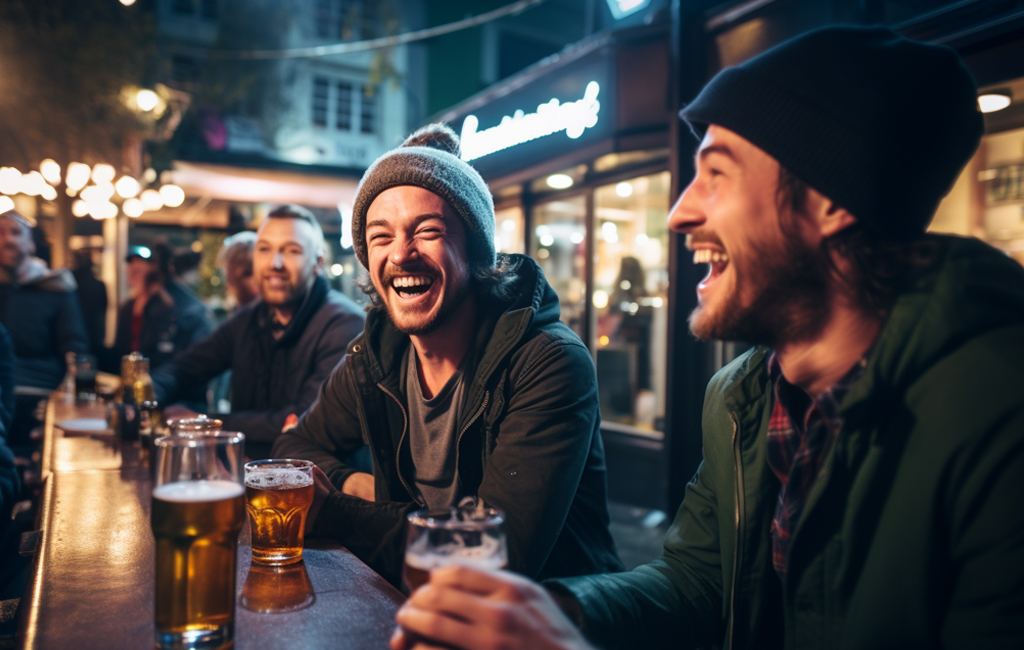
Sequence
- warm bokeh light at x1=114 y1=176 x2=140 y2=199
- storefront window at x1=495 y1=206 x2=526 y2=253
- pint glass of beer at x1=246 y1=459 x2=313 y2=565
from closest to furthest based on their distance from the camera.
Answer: pint glass of beer at x1=246 y1=459 x2=313 y2=565 → storefront window at x1=495 y1=206 x2=526 y2=253 → warm bokeh light at x1=114 y1=176 x2=140 y2=199

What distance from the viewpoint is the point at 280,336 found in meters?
3.57

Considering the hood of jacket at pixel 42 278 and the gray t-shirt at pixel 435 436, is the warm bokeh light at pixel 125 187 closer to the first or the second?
the hood of jacket at pixel 42 278

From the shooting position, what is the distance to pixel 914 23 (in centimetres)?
353

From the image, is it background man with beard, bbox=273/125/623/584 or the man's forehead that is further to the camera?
the man's forehead

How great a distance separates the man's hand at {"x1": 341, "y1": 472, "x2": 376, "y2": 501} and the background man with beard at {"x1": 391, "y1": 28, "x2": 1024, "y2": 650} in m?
0.90

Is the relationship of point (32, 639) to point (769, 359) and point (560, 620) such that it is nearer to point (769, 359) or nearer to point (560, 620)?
point (560, 620)

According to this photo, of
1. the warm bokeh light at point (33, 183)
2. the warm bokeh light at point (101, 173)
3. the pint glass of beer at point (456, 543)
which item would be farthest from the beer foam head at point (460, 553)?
the warm bokeh light at point (33, 183)

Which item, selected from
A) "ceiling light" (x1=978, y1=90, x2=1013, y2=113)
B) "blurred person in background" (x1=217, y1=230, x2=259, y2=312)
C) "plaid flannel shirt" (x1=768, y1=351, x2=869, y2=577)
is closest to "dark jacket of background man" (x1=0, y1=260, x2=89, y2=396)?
"blurred person in background" (x1=217, y1=230, x2=259, y2=312)

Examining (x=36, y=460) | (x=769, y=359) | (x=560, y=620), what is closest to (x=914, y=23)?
(x=769, y=359)

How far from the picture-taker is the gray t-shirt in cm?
198

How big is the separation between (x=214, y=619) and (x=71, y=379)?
407cm

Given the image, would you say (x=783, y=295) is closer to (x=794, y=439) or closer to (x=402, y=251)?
(x=794, y=439)

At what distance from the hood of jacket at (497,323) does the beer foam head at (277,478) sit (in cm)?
→ 57

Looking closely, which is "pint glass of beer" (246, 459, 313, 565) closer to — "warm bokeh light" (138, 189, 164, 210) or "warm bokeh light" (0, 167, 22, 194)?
"warm bokeh light" (0, 167, 22, 194)
